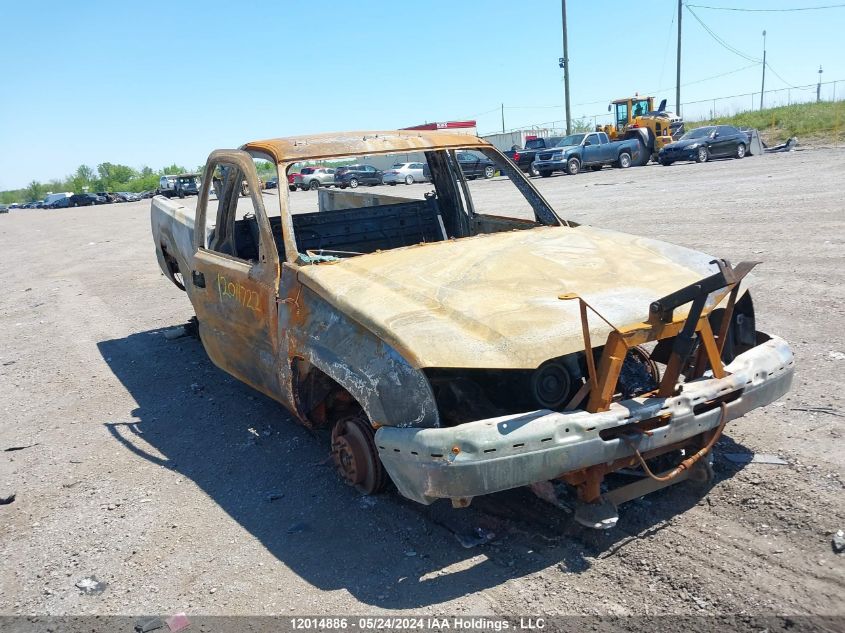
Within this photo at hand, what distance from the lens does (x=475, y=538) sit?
11.1ft

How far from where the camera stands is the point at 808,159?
21609 millimetres

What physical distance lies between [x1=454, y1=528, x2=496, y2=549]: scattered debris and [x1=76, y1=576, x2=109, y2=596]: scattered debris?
165cm

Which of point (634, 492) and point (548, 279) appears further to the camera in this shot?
point (548, 279)

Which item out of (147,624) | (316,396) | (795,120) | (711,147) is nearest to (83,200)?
(711,147)

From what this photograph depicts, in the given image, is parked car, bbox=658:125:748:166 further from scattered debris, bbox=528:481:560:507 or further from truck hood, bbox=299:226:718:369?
scattered debris, bbox=528:481:560:507

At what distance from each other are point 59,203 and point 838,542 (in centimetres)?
7007

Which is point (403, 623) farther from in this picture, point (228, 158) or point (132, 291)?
point (132, 291)

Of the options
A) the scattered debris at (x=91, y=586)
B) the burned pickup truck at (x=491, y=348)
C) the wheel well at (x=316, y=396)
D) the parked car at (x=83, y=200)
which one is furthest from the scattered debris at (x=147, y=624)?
the parked car at (x=83, y=200)

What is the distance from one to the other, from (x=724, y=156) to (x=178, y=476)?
27187 millimetres

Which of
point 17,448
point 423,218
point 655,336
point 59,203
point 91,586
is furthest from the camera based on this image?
point 59,203

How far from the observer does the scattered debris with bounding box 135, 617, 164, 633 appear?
9.74 ft

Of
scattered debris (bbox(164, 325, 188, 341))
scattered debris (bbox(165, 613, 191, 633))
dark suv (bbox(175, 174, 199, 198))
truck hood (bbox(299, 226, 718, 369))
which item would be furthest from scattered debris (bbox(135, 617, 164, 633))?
dark suv (bbox(175, 174, 199, 198))

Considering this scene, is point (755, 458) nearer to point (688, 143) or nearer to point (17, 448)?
point (17, 448)

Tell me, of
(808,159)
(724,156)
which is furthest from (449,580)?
(724,156)
